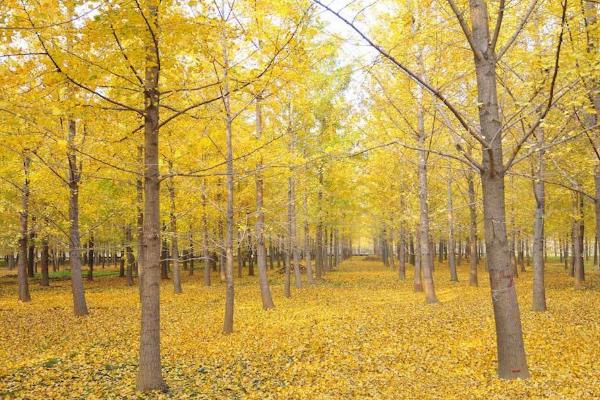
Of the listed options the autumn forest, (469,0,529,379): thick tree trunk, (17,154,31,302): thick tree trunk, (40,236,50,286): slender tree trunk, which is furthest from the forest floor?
(40,236,50,286): slender tree trunk

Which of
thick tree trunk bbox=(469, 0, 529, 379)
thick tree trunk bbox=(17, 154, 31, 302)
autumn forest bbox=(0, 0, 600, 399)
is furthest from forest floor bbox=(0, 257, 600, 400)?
thick tree trunk bbox=(17, 154, 31, 302)

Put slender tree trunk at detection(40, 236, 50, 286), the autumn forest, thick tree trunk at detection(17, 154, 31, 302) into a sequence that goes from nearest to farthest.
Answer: the autumn forest → thick tree trunk at detection(17, 154, 31, 302) → slender tree trunk at detection(40, 236, 50, 286)

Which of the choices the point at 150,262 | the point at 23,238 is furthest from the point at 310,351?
the point at 23,238

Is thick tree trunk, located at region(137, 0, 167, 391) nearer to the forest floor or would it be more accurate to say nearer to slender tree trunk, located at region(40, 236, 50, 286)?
the forest floor

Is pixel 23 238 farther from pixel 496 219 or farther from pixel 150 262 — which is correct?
pixel 496 219

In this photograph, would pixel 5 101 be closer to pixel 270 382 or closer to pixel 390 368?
pixel 270 382

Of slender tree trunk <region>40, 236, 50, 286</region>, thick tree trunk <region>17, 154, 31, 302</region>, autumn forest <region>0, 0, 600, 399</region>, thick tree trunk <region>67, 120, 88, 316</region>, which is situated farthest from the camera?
slender tree trunk <region>40, 236, 50, 286</region>

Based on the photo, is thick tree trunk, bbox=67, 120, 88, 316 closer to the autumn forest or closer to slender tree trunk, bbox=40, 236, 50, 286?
the autumn forest

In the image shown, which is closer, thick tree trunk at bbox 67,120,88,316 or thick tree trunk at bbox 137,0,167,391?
thick tree trunk at bbox 137,0,167,391

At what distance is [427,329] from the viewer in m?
10.4

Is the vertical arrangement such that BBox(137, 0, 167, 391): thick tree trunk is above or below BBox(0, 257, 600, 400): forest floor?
above

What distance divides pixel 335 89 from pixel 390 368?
58.5 ft

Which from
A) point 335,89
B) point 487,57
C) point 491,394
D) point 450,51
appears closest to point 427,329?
point 491,394

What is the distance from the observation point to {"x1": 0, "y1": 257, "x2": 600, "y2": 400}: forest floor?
6270 mm
